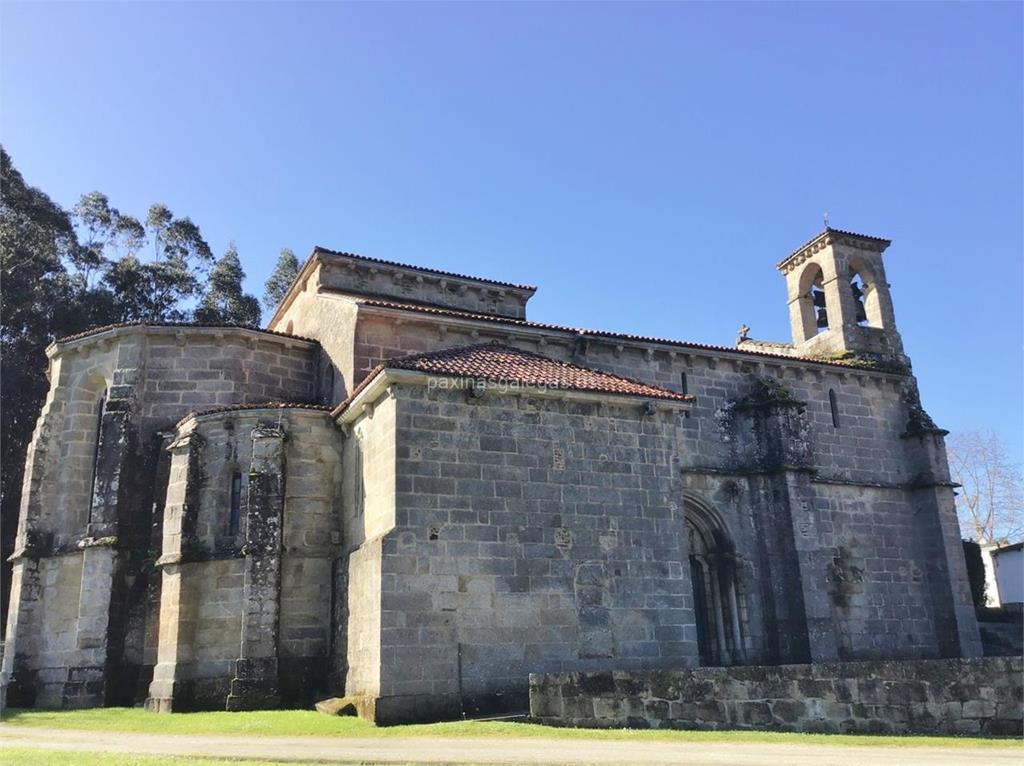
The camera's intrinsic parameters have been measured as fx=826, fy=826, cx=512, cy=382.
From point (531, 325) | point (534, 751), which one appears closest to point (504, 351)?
point (531, 325)

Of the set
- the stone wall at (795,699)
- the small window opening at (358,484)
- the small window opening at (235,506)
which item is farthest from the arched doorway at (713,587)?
the small window opening at (235,506)

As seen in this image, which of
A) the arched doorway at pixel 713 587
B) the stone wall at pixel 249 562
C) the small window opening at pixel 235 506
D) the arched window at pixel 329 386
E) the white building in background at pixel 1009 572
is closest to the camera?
the stone wall at pixel 249 562

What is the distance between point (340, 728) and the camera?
11875 millimetres

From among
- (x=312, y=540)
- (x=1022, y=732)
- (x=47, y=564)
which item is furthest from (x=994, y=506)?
(x=47, y=564)

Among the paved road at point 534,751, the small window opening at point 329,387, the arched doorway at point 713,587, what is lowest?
the paved road at point 534,751

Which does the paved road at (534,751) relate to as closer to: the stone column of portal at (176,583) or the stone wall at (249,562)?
the stone column of portal at (176,583)

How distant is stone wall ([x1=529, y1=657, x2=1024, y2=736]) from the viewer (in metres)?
11.1

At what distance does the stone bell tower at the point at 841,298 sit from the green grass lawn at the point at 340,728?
53.1 ft

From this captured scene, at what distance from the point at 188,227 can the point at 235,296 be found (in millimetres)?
4041

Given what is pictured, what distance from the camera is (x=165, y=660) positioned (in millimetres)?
14953

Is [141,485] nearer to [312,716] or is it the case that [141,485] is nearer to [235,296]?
[312,716]

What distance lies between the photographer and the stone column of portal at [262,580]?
1441 cm

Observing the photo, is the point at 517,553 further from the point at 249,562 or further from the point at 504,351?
the point at 504,351

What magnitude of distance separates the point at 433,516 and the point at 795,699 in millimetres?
6035
